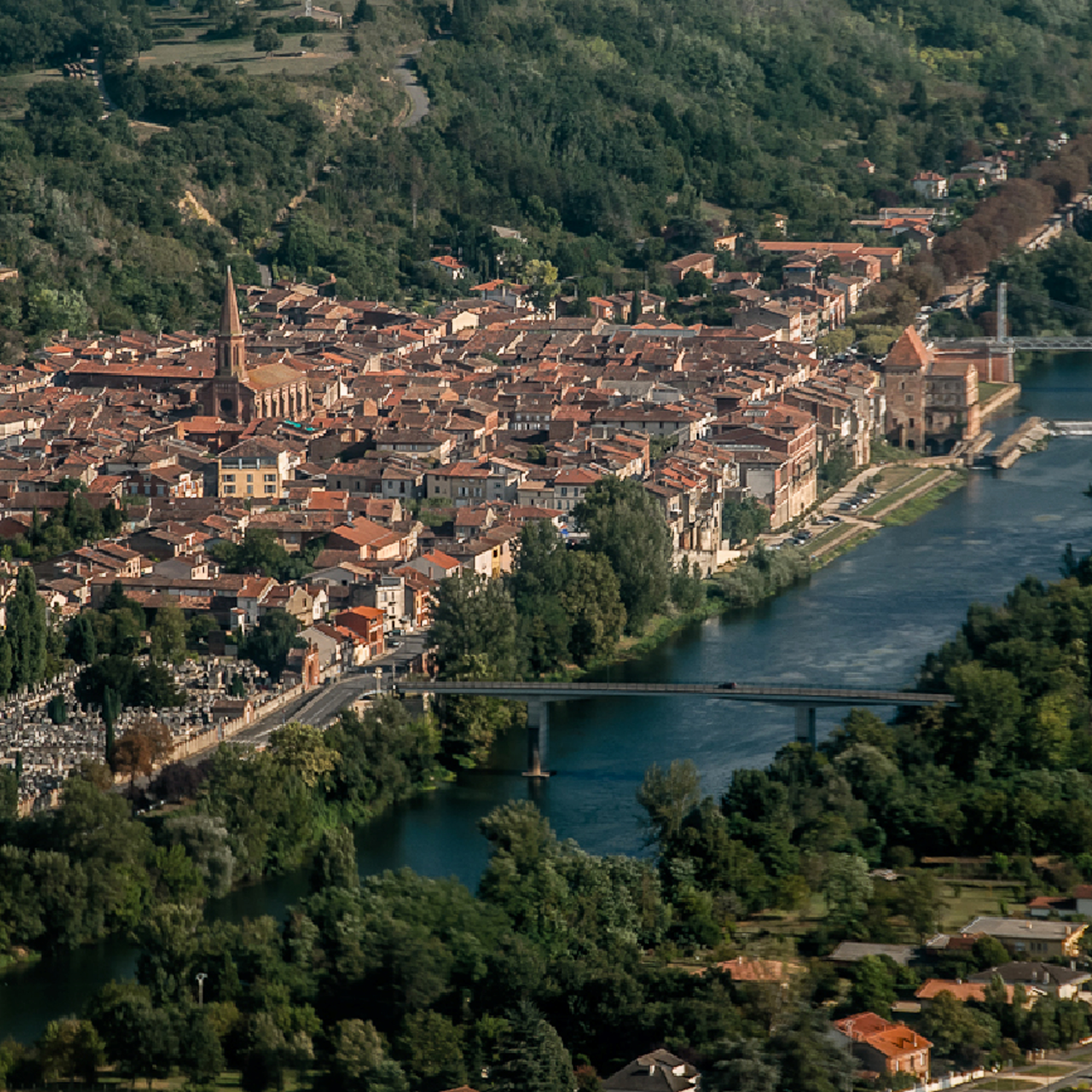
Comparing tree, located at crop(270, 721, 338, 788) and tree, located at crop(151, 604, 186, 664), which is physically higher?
tree, located at crop(151, 604, 186, 664)

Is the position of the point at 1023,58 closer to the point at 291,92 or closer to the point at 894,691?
the point at 291,92

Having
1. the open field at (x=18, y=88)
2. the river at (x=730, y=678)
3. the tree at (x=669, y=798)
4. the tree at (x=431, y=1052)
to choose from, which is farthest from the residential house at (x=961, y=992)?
the open field at (x=18, y=88)

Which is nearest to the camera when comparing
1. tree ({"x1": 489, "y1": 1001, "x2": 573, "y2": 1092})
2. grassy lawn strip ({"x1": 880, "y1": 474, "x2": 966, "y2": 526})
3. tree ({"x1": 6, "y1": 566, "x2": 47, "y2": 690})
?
tree ({"x1": 489, "y1": 1001, "x2": 573, "y2": 1092})

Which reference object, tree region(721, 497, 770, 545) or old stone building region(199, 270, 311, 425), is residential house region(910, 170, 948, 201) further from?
tree region(721, 497, 770, 545)

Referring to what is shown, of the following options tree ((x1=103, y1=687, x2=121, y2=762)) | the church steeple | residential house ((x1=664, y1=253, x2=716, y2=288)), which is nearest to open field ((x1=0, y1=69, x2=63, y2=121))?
residential house ((x1=664, y1=253, x2=716, y2=288))

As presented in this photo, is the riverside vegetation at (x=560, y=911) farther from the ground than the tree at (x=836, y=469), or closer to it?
closer to it

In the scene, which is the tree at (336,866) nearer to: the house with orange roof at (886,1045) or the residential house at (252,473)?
the house with orange roof at (886,1045)
